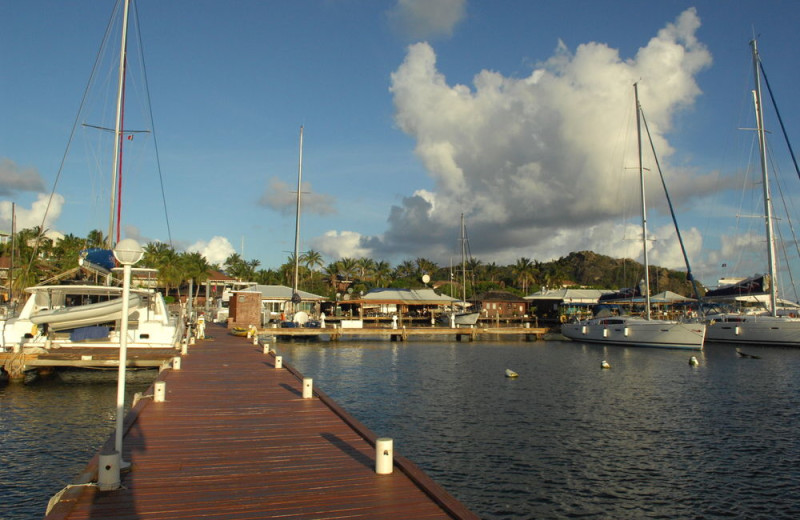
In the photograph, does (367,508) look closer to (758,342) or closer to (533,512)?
(533,512)

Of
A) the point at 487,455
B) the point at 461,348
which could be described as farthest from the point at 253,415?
the point at 461,348

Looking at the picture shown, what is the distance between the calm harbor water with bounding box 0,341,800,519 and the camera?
12289mm

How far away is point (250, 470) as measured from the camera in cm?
928

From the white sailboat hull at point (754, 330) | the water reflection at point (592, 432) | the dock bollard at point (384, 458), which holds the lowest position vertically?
the water reflection at point (592, 432)

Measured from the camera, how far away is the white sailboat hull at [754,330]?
48.7 m

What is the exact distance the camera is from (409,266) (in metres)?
123

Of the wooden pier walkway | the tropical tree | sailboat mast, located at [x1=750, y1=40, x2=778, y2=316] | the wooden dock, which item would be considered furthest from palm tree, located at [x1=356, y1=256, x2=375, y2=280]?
the wooden pier walkway

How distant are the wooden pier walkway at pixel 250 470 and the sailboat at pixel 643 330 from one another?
41.7 meters

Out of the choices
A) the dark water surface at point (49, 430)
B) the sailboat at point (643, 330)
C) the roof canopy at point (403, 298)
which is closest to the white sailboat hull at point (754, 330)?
the sailboat at point (643, 330)

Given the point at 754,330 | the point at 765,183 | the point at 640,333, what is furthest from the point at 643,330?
the point at 765,183

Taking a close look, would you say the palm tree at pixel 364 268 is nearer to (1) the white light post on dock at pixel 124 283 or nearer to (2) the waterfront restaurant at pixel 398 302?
(2) the waterfront restaurant at pixel 398 302

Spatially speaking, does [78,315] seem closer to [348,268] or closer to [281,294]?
[281,294]

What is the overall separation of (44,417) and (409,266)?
105m

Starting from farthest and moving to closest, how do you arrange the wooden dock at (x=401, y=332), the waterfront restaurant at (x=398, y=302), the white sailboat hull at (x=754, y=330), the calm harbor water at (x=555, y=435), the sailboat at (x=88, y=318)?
the waterfront restaurant at (x=398, y=302) < the wooden dock at (x=401, y=332) < the white sailboat hull at (x=754, y=330) < the sailboat at (x=88, y=318) < the calm harbor water at (x=555, y=435)
